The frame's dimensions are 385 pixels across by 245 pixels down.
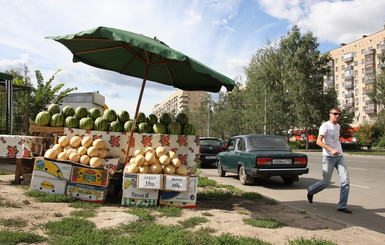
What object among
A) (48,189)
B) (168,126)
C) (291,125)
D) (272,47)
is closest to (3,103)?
(48,189)

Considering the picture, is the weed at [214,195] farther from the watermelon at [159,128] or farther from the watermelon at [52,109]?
the watermelon at [52,109]

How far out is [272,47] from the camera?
49.7 meters

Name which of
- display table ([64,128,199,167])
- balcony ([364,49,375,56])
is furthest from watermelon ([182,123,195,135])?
balcony ([364,49,375,56])

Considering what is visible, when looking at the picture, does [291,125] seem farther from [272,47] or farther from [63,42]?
[63,42]

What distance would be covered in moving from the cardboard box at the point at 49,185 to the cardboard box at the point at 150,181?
5.17 feet

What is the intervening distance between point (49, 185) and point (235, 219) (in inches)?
145

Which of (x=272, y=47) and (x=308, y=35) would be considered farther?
(x=272, y=47)

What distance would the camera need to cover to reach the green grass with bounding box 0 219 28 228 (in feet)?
13.4

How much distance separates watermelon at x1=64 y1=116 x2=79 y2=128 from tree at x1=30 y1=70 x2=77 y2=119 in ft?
44.3

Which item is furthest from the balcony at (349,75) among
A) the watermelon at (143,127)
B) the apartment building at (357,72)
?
the watermelon at (143,127)

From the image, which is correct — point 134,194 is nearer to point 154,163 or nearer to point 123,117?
point 154,163

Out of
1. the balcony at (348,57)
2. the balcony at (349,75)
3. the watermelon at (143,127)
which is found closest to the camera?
the watermelon at (143,127)

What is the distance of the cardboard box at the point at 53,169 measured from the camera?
589 centimetres

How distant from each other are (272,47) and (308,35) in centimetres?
576
